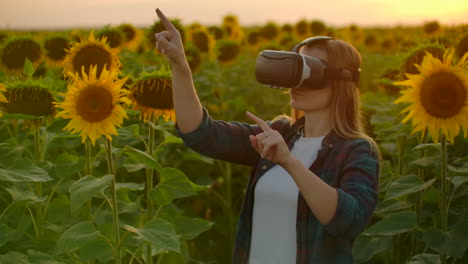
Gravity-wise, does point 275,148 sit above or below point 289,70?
below

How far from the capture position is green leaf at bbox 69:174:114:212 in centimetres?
238

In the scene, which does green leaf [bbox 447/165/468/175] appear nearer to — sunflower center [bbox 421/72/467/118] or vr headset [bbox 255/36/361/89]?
sunflower center [bbox 421/72/467/118]

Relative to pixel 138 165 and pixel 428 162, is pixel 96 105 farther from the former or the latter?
pixel 428 162

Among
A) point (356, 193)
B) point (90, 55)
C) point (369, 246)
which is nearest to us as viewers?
point (356, 193)

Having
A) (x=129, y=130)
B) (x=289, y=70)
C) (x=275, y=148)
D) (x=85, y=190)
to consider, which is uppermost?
(x=289, y=70)

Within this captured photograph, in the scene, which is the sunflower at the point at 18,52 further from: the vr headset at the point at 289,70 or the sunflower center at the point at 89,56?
the vr headset at the point at 289,70

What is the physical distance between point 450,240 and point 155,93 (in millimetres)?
1398

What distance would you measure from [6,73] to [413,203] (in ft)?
8.15

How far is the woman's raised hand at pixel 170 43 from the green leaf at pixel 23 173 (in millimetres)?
664

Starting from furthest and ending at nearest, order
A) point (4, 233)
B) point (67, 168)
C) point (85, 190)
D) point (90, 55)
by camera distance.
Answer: point (90, 55), point (67, 168), point (4, 233), point (85, 190)

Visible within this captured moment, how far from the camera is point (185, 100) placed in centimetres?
253

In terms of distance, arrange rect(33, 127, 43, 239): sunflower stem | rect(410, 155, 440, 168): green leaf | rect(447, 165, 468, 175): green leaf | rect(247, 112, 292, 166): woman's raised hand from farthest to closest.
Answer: rect(33, 127, 43, 239): sunflower stem < rect(410, 155, 440, 168): green leaf < rect(447, 165, 468, 175): green leaf < rect(247, 112, 292, 166): woman's raised hand

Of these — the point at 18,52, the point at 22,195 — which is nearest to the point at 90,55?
the point at 22,195

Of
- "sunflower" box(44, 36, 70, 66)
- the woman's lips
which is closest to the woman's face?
the woman's lips
